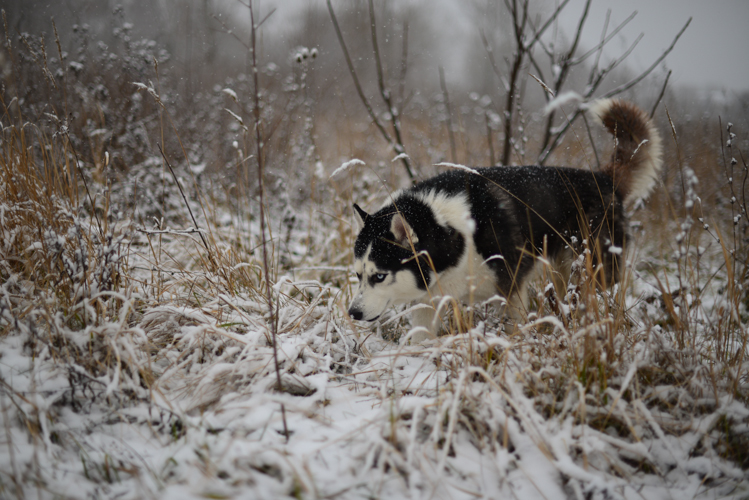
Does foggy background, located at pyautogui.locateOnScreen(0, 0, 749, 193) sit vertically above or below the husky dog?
above

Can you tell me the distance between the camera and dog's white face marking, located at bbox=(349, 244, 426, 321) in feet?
7.44

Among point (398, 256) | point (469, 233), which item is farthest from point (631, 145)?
point (398, 256)

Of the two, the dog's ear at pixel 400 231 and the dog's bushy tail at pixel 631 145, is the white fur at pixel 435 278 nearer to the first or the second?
the dog's ear at pixel 400 231

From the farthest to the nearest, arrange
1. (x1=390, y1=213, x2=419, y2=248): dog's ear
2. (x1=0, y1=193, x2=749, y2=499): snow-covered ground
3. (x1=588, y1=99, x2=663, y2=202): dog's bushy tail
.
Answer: (x1=588, y1=99, x2=663, y2=202): dog's bushy tail
(x1=390, y1=213, x2=419, y2=248): dog's ear
(x1=0, y1=193, x2=749, y2=499): snow-covered ground

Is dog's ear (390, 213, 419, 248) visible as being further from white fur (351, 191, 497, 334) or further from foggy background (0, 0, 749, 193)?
foggy background (0, 0, 749, 193)

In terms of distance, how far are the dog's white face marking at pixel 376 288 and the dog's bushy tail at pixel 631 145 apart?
5.47 feet

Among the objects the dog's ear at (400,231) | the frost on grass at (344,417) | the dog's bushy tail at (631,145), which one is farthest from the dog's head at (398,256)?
the dog's bushy tail at (631,145)

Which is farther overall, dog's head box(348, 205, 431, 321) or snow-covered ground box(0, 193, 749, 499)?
dog's head box(348, 205, 431, 321)

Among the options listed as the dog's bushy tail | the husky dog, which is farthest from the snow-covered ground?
the dog's bushy tail

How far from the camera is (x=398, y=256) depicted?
229cm

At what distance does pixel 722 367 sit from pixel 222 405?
6.97 ft

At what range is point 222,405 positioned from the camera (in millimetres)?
1427

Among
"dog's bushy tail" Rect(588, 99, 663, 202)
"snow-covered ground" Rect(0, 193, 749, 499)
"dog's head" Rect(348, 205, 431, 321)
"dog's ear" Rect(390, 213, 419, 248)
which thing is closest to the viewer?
"snow-covered ground" Rect(0, 193, 749, 499)

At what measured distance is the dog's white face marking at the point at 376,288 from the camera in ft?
7.44
